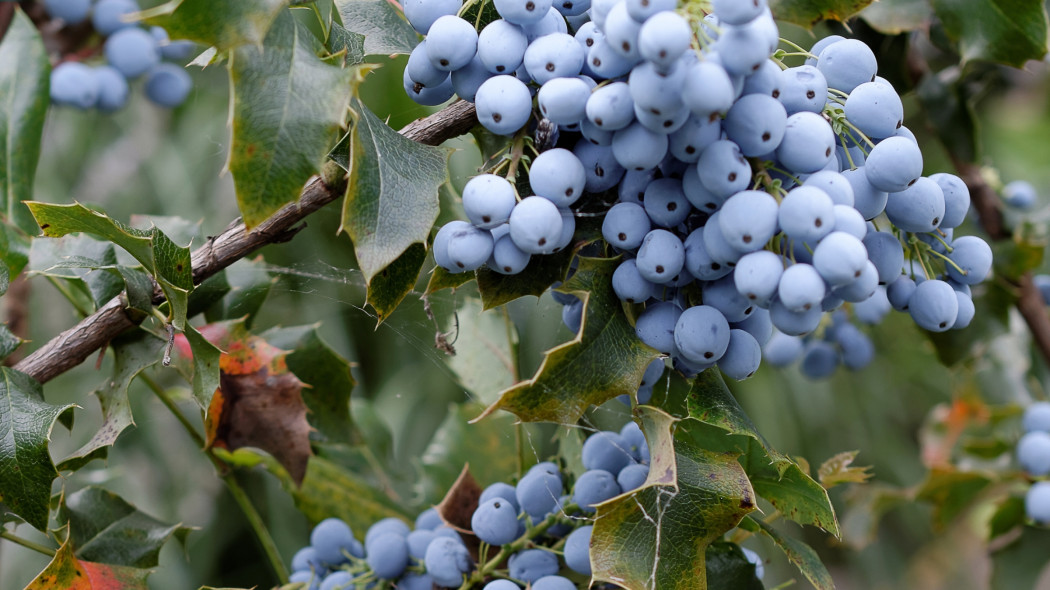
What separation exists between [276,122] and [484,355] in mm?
502

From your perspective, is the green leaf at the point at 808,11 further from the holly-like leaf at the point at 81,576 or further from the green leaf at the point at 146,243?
the holly-like leaf at the point at 81,576

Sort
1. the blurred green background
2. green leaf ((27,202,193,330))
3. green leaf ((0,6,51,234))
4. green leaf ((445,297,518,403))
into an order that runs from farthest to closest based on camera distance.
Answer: the blurred green background, green leaf ((445,297,518,403)), green leaf ((0,6,51,234)), green leaf ((27,202,193,330))

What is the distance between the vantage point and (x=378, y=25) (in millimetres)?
549

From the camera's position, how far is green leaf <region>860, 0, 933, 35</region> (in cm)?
78

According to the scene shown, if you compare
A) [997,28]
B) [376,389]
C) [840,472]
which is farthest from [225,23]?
[376,389]

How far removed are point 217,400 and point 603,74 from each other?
1.45 feet

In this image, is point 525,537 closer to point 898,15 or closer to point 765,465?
point 765,465

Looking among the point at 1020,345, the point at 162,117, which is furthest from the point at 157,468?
the point at 1020,345

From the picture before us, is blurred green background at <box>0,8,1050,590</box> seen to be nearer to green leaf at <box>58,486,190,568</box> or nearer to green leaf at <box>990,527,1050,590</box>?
green leaf at <box>990,527,1050,590</box>

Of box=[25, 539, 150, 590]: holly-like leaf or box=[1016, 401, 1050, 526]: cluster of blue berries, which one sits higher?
box=[25, 539, 150, 590]: holly-like leaf

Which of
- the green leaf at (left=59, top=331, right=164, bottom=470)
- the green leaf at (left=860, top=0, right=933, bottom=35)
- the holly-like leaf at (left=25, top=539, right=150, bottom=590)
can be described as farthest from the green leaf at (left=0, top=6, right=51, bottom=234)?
the green leaf at (left=860, top=0, right=933, bottom=35)

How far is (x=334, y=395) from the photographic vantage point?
A: 0.77 meters

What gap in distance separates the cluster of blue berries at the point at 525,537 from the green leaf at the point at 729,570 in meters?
0.02

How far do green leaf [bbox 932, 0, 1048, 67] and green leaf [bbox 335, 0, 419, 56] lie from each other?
500 mm
